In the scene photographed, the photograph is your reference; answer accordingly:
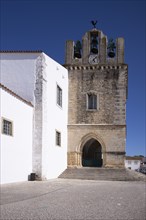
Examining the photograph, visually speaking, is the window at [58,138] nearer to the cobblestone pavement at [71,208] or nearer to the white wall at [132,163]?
the cobblestone pavement at [71,208]

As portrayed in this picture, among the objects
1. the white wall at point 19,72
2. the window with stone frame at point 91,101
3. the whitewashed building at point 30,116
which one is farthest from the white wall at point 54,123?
the window with stone frame at point 91,101

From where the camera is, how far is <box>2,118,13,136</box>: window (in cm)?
1483

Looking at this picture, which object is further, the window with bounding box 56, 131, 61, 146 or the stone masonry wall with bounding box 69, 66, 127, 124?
the stone masonry wall with bounding box 69, 66, 127, 124

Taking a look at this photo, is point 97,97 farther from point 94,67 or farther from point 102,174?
point 102,174

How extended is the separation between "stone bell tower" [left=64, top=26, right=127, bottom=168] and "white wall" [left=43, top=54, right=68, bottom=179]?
1057 mm

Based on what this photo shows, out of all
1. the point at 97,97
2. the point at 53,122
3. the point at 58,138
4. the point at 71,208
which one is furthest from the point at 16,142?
the point at 97,97

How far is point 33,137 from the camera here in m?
18.5

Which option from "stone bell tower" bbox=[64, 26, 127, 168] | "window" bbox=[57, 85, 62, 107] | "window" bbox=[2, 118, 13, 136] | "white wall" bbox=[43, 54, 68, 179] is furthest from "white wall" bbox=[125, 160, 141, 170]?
"window" bbox=[2, 118, 13, 136]

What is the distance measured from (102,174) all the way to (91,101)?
618 centimetres

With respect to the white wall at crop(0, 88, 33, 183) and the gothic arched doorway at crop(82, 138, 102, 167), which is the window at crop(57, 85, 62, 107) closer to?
the white wall at crop(0, 88, 33, 183)

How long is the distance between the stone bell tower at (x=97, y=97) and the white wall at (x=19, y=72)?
6.51 meters

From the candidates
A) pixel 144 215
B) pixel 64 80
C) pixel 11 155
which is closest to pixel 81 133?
pixel 64 80

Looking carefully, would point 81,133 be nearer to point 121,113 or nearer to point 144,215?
point 121,113

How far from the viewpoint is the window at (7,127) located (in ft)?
48.7
